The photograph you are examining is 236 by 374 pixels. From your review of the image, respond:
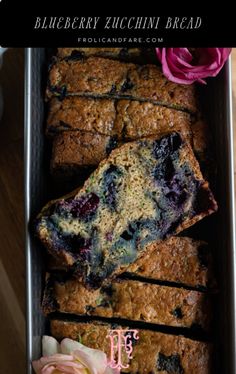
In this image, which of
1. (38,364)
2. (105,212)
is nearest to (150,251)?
(105,212)

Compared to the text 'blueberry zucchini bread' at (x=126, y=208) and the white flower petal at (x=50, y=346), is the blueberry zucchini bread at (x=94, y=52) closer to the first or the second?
the text 'blueberry zucchini bread' at (x=126, y=208)

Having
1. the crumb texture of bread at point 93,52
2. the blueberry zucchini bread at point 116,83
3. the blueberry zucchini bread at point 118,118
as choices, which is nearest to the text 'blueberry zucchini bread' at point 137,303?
the blueberry zucchini bread at point 118,118

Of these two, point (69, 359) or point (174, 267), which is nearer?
point (69, 359)

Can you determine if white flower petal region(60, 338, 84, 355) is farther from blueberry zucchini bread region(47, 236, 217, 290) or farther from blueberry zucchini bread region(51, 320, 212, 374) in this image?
blueberry zucchini bread region(47, 236, 217, 290)

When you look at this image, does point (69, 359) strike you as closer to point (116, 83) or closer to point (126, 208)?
point (126, 208)

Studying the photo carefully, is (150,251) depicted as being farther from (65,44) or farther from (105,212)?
(65,44)

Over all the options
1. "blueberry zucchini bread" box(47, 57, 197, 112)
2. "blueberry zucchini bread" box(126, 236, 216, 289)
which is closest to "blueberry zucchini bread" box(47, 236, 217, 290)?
"blueberry zucchini bread" box(126, 236, 216, 289)

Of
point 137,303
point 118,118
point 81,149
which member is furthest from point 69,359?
point 118,118
